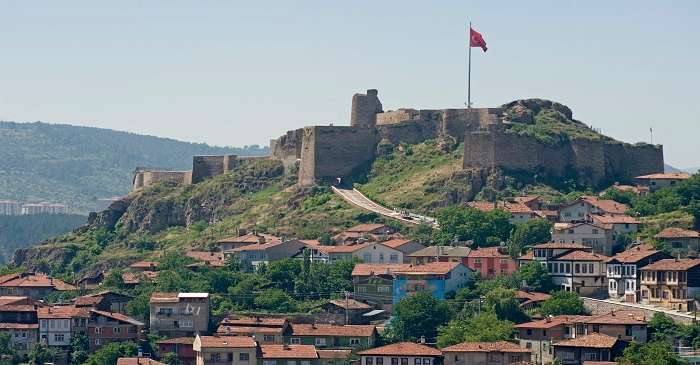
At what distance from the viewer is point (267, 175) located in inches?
5384

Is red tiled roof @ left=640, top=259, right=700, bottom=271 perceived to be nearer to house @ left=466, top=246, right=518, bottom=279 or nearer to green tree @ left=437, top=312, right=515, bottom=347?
green tree @ left=437, top=312, right=515, bottom=347

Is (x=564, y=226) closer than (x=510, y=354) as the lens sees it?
No

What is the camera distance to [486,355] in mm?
84438

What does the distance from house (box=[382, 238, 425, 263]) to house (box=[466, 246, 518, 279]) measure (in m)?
4.36

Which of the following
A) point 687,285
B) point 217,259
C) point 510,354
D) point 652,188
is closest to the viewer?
point 510,354

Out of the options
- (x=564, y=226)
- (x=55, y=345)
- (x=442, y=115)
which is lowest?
(x=55, y=345)

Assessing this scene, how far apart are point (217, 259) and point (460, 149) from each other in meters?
21.6

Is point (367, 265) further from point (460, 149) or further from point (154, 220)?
point (154, 220)

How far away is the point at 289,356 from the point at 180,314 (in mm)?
10463

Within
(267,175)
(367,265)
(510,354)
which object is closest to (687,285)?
(510,354)

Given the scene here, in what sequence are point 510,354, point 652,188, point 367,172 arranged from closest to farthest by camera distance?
1. point 510,354
2. point 652,188
3. point 367,172

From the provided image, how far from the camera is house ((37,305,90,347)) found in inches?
3711

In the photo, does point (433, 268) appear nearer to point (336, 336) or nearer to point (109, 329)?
point (336, 336)

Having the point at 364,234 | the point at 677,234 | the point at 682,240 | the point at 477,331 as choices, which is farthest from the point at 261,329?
the point at 677,234
